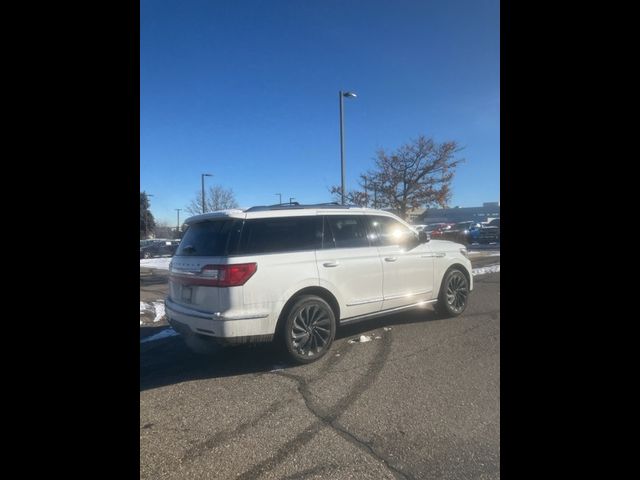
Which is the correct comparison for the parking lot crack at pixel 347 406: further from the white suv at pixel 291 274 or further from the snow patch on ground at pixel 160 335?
the snow patch on ground at pixel 160 335

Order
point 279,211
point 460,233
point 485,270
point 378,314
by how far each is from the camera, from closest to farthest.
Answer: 1. point 279,211
2. point 378,314
3. point 485,270
4. point 460,233

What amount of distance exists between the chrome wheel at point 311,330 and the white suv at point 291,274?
0.04ft

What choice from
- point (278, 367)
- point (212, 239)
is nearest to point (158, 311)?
point (212, 239)

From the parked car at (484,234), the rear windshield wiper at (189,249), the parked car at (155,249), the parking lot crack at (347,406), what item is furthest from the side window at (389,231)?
the parked car at (155,249)

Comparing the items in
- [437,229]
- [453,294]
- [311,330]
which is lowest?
[311,330]

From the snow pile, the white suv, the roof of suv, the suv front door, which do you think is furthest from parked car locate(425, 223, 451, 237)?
the roof of suv

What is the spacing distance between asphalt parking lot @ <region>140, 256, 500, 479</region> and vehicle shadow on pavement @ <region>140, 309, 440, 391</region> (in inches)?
0.9

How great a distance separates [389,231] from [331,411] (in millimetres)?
2817

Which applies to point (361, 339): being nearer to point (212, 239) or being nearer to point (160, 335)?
point (212, 239)

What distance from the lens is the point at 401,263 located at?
509cm
